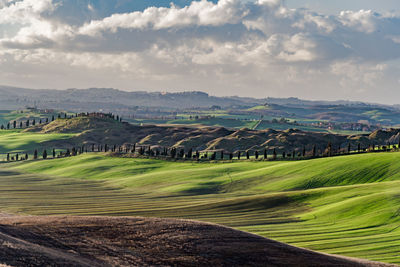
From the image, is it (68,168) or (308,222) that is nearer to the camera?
(308,222)

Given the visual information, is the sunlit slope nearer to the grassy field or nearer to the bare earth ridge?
the grassy field

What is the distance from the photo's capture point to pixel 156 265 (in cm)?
2600

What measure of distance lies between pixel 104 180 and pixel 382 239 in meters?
96.3

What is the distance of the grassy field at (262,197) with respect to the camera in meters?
54.3

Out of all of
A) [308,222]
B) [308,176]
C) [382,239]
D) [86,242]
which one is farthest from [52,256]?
[308,176]

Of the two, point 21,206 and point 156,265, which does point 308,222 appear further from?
point 21,206

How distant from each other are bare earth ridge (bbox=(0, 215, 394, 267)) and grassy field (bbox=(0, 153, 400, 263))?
1543 cm

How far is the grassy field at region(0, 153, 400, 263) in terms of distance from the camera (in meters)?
54.3

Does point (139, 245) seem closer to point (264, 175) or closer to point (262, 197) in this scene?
point (262, 197)

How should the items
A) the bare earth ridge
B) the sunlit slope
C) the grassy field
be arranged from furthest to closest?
the sunlit slope < the grassy field < the bare earth ridge

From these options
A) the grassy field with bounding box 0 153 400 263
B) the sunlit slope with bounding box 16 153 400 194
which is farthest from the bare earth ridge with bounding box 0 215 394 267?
the sunlit slope with bounding box 16 153 400 194

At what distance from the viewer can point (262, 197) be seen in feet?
255

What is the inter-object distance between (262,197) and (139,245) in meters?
51.5

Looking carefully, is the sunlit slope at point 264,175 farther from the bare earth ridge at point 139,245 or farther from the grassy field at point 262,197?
the bare earth ridge at point 139,245
